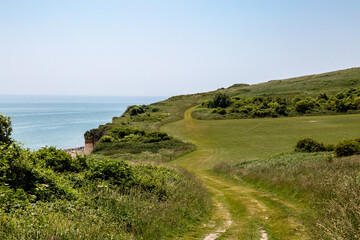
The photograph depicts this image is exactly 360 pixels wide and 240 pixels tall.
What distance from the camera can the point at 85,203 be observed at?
8695 mm

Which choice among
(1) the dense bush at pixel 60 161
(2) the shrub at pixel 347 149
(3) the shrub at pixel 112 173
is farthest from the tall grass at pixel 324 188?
(1) the dense bush at pixel 60 161

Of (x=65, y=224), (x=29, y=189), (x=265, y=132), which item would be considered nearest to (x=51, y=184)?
(x=29, y=189)

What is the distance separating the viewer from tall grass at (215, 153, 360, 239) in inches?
244

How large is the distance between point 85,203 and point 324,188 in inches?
330

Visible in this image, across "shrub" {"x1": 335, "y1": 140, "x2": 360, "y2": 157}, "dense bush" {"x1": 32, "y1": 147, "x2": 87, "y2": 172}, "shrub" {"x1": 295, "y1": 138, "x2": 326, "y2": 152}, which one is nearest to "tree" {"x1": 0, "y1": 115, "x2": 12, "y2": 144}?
"dense bush" {"x1": 32, "y1": 147, "x2": 87, "y2": 172}

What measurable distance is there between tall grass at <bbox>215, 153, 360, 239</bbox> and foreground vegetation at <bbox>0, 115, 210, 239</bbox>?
4.18m

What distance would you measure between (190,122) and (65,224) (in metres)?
72.5

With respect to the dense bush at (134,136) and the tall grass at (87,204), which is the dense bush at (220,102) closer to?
the dense bush at (134,136)

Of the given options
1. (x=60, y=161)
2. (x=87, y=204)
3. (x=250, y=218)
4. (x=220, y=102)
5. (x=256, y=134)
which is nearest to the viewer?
(x=87, y=204)

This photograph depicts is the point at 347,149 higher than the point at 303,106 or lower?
lower

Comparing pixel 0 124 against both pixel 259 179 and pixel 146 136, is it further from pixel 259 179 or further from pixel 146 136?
pixel 146 136

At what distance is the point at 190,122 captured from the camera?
257 feet

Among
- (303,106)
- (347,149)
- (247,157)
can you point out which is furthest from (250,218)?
(303,106)

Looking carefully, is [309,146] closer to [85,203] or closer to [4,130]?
[4,130]
